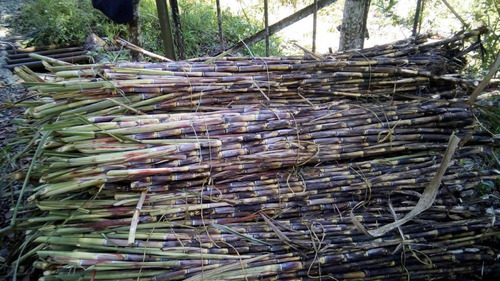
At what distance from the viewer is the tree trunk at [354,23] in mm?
3184

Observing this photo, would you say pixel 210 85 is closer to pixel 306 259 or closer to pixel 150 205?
pixel 150 205

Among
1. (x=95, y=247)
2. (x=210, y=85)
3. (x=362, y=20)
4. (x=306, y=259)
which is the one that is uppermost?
(x=362, y=20)

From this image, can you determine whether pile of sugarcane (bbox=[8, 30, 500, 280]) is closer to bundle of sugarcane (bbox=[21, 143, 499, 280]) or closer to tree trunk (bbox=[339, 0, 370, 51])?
bundle of sugarcane (bbox=[21, 143, 499, 280])

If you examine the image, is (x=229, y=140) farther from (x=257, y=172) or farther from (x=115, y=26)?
(x=115, y=26)

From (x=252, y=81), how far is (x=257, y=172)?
55 cm

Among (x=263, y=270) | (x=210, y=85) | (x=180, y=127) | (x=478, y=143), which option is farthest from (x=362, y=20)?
(x=263, y=270)

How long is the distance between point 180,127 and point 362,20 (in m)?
2.04

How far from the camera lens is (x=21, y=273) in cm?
217

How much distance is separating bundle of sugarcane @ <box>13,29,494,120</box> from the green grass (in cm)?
283

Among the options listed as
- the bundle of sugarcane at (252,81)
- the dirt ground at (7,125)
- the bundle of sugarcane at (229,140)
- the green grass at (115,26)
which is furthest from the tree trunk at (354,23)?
the dirt ground at (7,125)

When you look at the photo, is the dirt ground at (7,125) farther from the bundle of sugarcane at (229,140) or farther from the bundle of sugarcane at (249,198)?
the bundle of sugarcane at (229,140)

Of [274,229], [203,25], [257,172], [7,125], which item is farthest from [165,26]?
[203,25]

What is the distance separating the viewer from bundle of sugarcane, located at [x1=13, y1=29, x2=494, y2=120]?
2.12 meters

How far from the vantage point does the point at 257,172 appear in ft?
6.88
